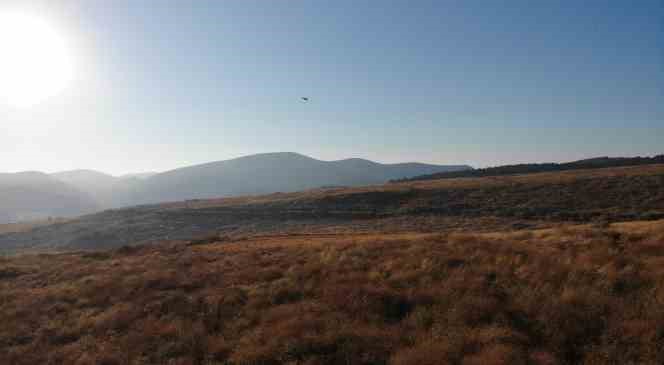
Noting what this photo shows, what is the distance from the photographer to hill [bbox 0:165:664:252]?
35594mm

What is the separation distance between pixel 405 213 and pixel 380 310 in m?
41.8

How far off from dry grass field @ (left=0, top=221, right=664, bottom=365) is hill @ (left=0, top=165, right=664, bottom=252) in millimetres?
20050

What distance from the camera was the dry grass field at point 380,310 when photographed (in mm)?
6617

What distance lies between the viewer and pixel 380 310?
342 inches

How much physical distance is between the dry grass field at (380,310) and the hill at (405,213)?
20050 mm

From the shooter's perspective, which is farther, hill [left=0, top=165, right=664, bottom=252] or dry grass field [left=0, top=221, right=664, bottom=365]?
hill [left=0, top=165, right=664, bottom=252]

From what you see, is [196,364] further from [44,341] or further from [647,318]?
[647,318]

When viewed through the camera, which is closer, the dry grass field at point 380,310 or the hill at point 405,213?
the dry grass field at point 380,310

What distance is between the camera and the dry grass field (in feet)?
21.7

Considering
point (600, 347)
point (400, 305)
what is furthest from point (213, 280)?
point (600, 347)

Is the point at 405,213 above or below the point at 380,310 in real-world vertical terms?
below

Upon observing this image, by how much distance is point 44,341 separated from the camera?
9195 mm

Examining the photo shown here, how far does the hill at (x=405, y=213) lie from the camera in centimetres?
3559

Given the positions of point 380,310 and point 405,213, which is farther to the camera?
point 405,213
